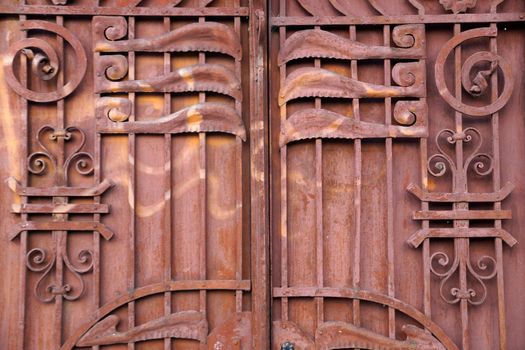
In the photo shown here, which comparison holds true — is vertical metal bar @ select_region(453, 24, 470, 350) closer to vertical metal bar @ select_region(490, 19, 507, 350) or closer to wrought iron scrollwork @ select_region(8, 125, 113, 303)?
vertical metal bar @ select_region(490, 19, 507, 350)

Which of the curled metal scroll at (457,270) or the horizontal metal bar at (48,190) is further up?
the horizontal metal bar at (48,190)

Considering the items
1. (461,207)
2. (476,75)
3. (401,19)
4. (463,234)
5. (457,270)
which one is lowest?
(457,270)

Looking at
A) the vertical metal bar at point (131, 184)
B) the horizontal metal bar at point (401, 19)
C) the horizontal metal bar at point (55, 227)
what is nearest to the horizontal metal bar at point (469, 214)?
the horizontal metal bar at point (401, 19)

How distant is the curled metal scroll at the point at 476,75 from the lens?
2789 mm

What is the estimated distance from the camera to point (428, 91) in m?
2.85

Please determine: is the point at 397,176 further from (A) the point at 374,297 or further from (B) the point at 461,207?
(A) the point at 374,297

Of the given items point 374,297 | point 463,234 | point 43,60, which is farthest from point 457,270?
point 43,60

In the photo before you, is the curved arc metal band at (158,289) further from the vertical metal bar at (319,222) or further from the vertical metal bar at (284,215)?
the vertical metal bar at (319,222)

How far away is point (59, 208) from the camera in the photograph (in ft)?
9.04

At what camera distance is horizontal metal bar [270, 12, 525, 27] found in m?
2.82

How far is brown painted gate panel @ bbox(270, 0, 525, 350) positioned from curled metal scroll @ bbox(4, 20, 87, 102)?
2.81 feet

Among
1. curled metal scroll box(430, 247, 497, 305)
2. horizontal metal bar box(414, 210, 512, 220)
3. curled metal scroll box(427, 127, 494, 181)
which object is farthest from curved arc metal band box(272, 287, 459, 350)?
curled metal scroll box(427, 127, 494, 181)

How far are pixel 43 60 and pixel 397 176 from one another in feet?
5.34

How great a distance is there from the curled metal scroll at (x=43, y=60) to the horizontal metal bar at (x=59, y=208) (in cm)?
46
